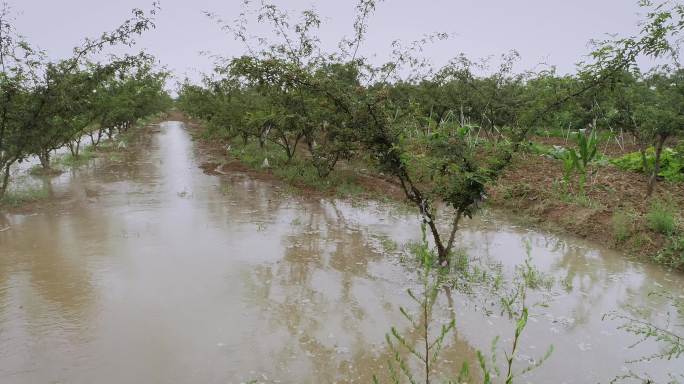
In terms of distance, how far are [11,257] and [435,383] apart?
6408 mm

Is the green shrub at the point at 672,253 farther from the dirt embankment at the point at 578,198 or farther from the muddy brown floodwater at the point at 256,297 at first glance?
the muddy brown floodwater at the point at 256,297

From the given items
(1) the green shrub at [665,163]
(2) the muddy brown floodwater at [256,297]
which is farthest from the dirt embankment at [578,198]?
(2) the muddy brown floodwater at [256,297]

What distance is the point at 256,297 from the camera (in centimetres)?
584

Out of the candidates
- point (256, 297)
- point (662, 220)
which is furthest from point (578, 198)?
point (256, 297)

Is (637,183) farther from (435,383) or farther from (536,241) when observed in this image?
(435,383)

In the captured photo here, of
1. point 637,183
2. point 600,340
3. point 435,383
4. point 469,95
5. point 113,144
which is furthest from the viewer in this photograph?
point 113,144

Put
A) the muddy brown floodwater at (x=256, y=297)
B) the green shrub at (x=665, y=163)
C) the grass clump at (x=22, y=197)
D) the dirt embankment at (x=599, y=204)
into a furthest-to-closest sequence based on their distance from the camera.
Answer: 1. the green shrub at (x=665, y=163)
2. the grass clump at (x=22, y=197)
3. the dirt embankment at (x=599, y=204)
4. the muddy brown floodwater at (x=256, y=297)

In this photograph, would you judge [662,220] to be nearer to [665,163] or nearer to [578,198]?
[578,198]

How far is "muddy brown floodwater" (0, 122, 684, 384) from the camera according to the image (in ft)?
14.5

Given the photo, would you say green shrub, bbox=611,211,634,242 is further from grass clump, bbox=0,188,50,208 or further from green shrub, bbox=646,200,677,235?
grass clump, bbox=0,188,50,208

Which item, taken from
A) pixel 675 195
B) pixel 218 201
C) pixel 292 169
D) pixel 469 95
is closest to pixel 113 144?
pixel 292 169

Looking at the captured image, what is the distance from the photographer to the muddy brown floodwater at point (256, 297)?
4.43 meters

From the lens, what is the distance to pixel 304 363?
4.44 m

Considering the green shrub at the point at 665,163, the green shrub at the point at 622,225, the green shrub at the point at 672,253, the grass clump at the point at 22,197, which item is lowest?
the green shrub at the point at 672,253
